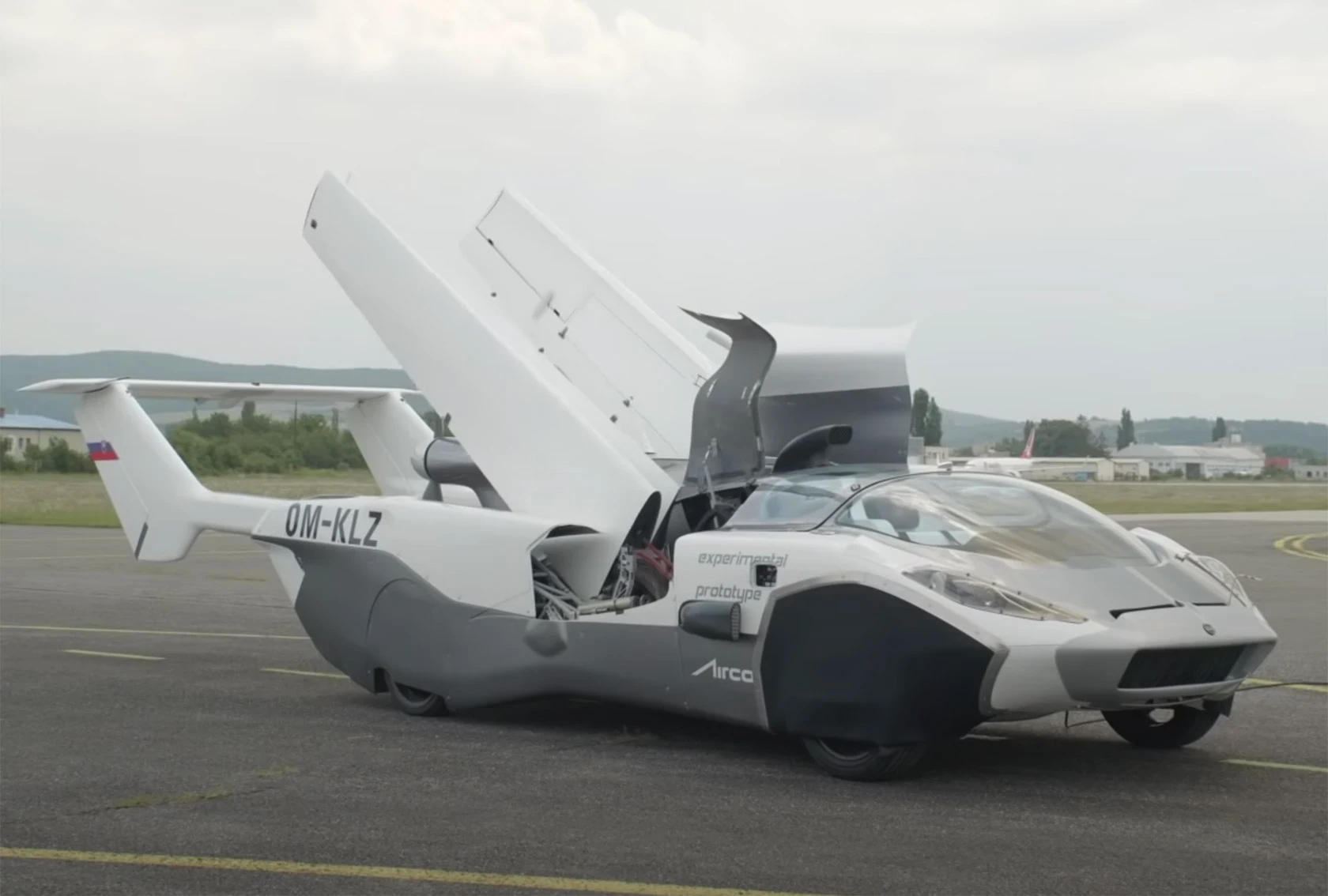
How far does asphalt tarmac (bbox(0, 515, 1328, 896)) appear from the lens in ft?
18.2

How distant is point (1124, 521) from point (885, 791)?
3578 cm

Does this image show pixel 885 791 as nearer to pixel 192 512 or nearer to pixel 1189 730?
pixel 1189 730

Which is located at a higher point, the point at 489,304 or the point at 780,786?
the point at 489,304

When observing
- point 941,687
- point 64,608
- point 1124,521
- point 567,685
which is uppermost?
point 941,687

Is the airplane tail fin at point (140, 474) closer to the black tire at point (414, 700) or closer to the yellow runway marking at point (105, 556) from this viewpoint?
the black tire at point (414, 700)

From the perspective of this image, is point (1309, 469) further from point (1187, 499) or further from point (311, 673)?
point (311, 673)

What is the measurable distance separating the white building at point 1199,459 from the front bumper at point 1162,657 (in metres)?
156

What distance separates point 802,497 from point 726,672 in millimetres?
1032

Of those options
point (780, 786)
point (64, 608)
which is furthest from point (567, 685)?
point (64, 608)

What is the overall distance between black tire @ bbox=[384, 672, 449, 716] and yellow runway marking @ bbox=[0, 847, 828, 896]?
3538 millimetres

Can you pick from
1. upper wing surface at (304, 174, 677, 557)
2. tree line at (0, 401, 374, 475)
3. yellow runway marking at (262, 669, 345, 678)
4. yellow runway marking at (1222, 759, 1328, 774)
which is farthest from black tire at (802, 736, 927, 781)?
tree line at (0, 401, 374, 475)

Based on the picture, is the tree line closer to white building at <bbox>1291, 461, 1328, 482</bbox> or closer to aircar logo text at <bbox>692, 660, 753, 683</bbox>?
aircar logo text at <bbox>692, 660, 753, 683</bbox>

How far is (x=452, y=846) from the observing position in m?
5.98

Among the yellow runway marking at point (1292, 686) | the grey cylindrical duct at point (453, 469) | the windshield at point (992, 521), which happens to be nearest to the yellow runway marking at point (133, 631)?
the grey cylindrical duct at point (453, 469)
